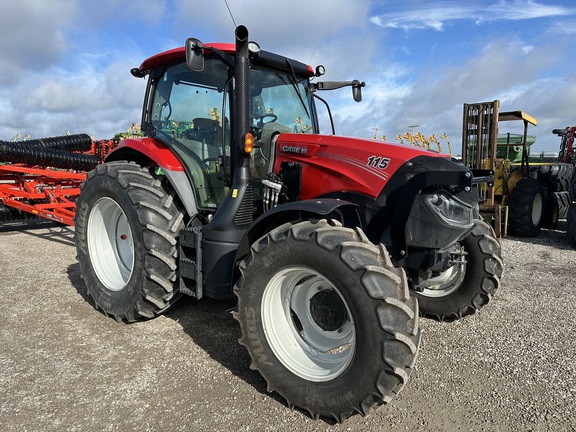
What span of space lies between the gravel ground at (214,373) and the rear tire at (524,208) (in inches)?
143

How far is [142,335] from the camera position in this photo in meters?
3.43

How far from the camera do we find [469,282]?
3.63m

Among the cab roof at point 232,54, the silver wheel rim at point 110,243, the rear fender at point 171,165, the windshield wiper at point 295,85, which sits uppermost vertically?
the cab roof at point 232,54

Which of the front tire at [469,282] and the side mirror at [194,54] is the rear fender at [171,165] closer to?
the side mirror at [194,54]

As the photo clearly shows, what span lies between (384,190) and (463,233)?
58 centimetres

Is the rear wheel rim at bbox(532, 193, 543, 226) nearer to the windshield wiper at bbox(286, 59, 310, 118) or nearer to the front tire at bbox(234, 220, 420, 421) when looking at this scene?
the windshield wiper at bbox(286, 59, 310, 118)

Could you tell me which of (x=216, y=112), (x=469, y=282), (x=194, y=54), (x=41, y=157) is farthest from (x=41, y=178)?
(x=469, y=282)

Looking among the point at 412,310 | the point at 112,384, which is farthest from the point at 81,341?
the point at 412,310

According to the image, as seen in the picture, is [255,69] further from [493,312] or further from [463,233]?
[493,312]

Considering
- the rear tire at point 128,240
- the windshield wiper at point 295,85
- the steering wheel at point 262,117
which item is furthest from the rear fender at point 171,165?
the windshield wiper at point 295,85

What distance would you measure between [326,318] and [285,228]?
1.99 ft

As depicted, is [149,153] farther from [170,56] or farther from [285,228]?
[285,228]

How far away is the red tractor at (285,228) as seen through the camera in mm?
2270

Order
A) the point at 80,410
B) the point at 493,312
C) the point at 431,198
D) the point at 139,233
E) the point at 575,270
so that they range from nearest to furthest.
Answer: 1. the point at 80,410
2. the point at 431,198
3. the point at 139,233
4. the point at 493,312
5. the point at 575,270
